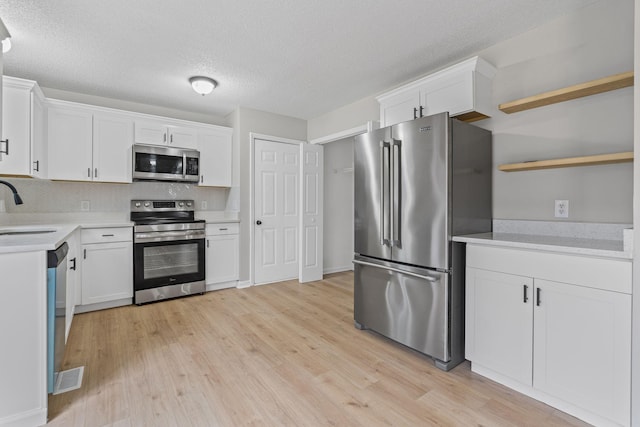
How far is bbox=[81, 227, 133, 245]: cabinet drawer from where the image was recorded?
3.21m

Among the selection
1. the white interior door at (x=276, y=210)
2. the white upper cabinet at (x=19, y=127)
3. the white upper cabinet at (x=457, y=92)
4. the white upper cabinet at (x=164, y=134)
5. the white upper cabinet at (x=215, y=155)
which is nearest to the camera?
the white upper cabinet at (x=457, y=92)

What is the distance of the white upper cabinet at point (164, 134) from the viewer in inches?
147

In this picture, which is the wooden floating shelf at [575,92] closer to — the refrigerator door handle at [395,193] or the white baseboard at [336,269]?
the refrigerator door handle at [395,193]

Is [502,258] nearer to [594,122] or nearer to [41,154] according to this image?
[594,122]

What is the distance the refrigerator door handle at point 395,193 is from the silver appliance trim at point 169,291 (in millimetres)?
2678

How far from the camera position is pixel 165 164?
12.5 feet

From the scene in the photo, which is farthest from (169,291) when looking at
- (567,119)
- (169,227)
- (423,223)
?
(567,119)

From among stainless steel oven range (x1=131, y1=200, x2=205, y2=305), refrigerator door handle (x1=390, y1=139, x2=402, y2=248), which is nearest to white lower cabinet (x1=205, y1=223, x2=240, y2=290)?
stainless steel oven range (x1=131, y1=200, x2=205, y2=305)

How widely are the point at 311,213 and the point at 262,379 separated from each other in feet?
9.55

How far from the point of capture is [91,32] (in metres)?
2.40

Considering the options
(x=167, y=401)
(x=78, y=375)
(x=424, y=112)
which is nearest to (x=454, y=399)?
(x=167, y=401)

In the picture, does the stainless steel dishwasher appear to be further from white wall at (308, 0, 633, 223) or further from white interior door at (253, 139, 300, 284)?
white wall at (308, 0, 633, 223)

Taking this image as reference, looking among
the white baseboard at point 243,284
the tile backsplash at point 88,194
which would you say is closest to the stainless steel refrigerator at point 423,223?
the white baseboard at point 243,284

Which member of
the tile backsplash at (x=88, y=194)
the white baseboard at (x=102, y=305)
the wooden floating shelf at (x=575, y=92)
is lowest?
the white baseboard at (x=102, y=305)
